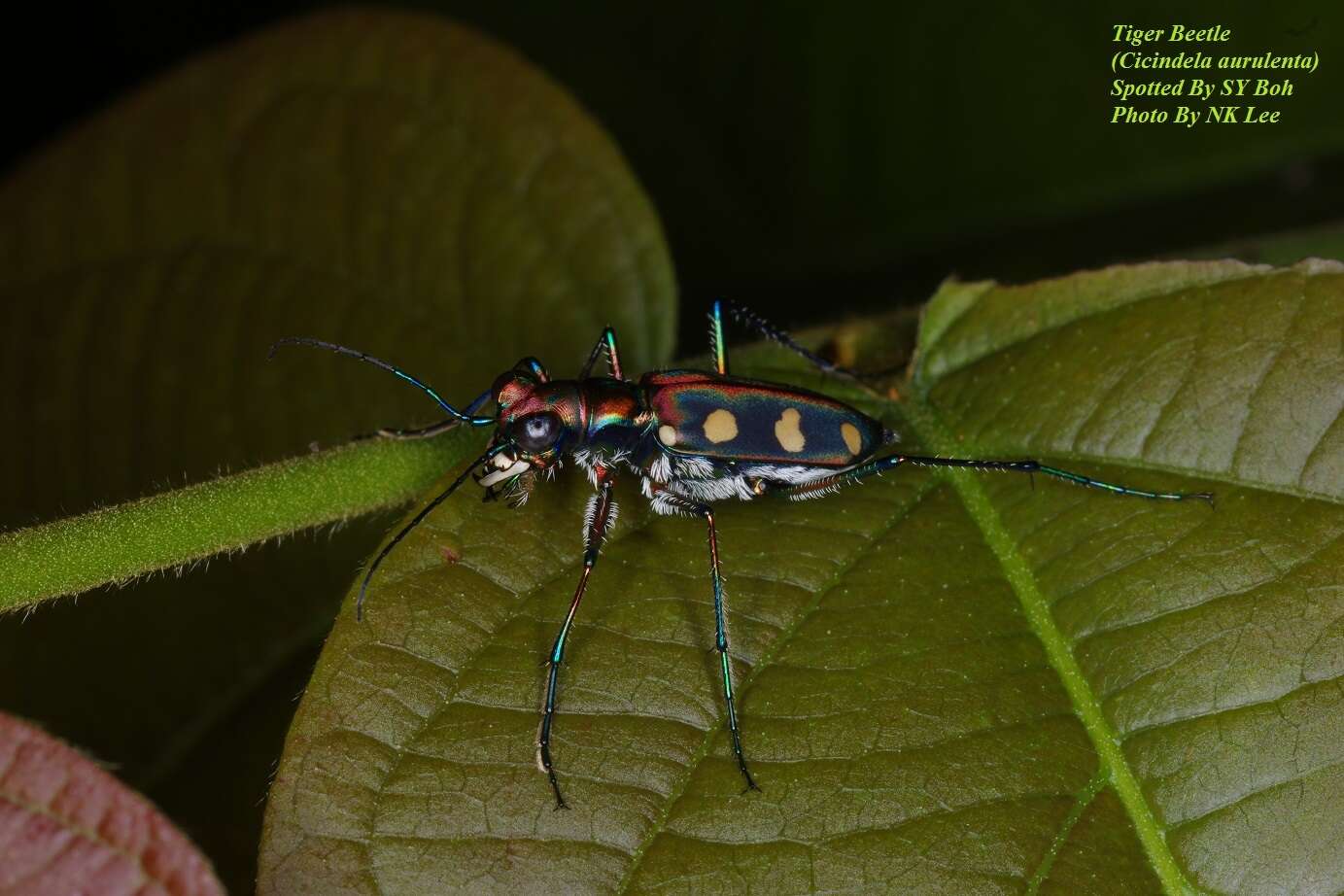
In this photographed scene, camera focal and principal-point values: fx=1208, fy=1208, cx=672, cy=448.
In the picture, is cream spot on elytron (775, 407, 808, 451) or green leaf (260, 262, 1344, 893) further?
cream spot on elytron (775, 407, 808, 451)

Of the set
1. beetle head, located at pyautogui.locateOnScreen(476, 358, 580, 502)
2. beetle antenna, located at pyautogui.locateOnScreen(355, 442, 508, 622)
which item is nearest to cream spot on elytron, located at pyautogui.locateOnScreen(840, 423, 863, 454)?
beetle head, located at pyautogui.locateOnScreen(476, 358, 580, 502)

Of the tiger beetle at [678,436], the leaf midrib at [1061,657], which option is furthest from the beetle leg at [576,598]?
the leaf midrib at [1061,657]

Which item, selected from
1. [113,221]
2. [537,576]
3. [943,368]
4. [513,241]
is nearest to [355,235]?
[513,241]

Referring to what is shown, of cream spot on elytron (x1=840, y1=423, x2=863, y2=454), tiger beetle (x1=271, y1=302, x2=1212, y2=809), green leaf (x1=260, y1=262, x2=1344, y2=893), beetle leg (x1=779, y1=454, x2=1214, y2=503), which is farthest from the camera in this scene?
cream spot on elytron (x1=840, y1=423, x2=863, y2=454)

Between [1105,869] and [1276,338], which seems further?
[1276,338]

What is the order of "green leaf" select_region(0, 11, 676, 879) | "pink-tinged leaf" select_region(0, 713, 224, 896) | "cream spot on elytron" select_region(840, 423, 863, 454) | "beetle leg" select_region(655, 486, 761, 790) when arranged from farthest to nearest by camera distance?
1. "green leaf" select_region(0, 11, 676, 879)
2. "cream spot on elytron" select_region(840, 423, 863, 454)
3. "beetle leg" select_region(655, 486, 761, 790)
4. "pink-tinged leaf" select_region(0, 713, 224, 896)

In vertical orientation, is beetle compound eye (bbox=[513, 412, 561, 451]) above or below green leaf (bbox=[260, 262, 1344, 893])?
above

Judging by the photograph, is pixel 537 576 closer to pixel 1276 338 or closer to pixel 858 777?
pixel 858 777

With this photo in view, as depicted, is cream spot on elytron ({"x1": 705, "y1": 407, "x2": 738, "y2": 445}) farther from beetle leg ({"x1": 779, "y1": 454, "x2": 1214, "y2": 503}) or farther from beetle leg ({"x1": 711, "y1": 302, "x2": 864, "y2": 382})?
beetle leg ({"x1": 779, "y1": 454, "x2": 1214, "y2": 503})

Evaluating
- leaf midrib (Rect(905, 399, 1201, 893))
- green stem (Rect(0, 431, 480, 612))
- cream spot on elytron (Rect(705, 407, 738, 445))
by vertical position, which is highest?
green stem (Rect(0, 431, 480, 612))
